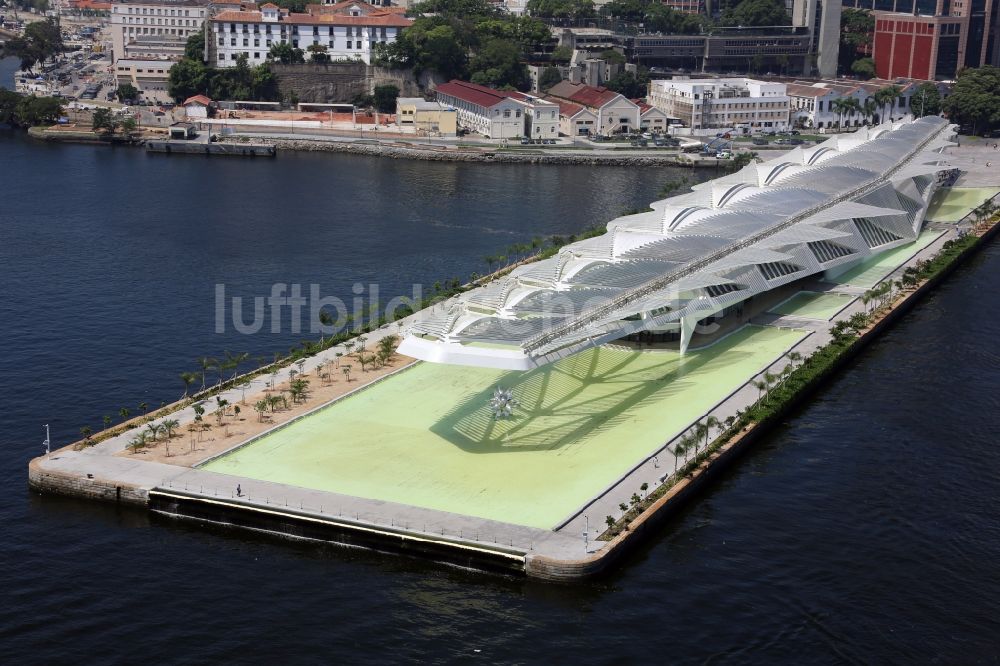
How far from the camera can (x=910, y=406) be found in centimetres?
3978

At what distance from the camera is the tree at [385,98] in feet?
315

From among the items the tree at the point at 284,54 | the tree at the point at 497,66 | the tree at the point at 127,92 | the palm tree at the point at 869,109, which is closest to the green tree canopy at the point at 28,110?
the tree at the point at 127,92

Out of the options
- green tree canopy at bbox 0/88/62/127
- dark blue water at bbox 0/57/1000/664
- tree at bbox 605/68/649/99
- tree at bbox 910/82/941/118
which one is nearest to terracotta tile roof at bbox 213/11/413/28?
green tree canopy at bbox 0/88/62/127

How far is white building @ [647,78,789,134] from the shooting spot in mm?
93938

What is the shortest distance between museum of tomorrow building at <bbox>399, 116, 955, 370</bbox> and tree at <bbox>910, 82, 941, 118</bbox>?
92.6 ft

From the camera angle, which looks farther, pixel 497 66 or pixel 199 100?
pixel 497 66

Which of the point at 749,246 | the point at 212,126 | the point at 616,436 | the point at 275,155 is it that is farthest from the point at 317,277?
the point at 212,126

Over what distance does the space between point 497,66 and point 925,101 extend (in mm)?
31236

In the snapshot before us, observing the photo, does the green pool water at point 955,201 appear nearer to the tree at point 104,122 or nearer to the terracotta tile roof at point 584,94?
the terracotta tile roof at point 584,94

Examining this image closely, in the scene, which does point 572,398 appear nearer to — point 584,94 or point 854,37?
point 584,94

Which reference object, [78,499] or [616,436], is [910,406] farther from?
[78,499]

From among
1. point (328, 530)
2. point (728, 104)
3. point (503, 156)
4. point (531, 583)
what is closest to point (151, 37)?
point (503, 156)

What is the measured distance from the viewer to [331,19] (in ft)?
326

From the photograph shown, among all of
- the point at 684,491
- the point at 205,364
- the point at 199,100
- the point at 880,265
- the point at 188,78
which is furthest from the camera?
the point at 188,78
